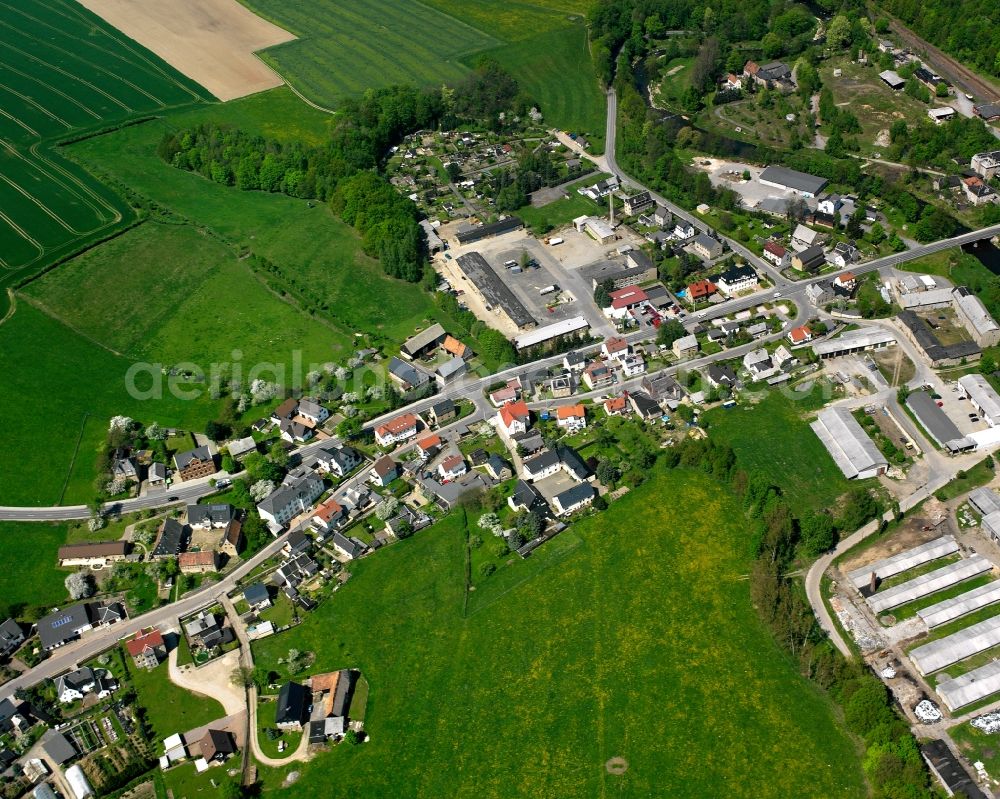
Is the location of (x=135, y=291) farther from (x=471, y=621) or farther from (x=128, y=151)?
(x=471, y=621)

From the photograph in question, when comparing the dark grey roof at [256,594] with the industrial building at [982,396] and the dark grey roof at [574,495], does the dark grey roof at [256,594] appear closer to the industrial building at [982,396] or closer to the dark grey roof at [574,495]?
the dark grey roof at [574,495]

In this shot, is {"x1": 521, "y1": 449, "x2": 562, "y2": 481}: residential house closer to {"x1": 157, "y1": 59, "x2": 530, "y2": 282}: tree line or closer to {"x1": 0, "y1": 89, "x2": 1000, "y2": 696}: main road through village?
{"x1": 0, "y1": 89, "x2": 1000, "y2": 696}: main road through village

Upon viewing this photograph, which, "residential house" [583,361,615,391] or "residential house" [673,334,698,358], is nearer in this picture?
"residential house" [583,361,615,391]

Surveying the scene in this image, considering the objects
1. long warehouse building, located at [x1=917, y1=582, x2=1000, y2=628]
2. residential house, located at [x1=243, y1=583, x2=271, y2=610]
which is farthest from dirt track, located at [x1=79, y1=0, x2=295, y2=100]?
long warehouse building, located at [x1=917, y1=582, x2=1000, y2=628]

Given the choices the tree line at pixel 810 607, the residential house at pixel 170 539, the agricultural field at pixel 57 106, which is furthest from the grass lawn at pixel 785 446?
the agricultural field at pixel 57 106

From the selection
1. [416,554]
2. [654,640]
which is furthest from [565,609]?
[416,554]
